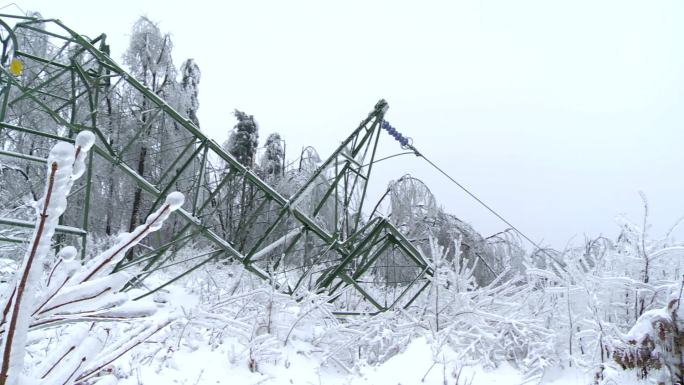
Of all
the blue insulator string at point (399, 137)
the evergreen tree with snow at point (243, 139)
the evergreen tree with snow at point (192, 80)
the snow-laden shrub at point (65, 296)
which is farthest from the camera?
A: the evergreen tree with snow at point (243, 139)

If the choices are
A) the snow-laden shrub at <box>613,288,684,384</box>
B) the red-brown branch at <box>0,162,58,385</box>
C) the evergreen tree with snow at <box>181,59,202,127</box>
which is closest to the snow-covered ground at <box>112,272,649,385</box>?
the snow-laden shrub at <box>613,288,684,384</box>

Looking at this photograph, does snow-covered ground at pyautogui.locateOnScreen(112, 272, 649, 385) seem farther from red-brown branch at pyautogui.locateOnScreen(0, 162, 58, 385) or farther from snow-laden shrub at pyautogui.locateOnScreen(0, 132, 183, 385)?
red-brown branch at pyautogui.locateOnScreen(0, 162, 58, 385)

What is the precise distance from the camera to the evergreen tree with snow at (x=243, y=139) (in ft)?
70.7

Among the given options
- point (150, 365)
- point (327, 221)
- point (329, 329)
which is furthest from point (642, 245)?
point (327, 221)

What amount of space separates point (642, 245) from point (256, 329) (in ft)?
9.15

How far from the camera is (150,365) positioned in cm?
312

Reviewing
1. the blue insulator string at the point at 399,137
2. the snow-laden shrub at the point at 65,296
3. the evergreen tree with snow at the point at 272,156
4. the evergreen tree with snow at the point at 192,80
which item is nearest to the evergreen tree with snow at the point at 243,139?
the evergreen tree with snow at the point at 272,156

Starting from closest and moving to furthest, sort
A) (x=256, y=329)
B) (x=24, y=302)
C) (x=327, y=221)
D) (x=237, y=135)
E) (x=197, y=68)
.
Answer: (x=24, y=302) < (x=256, y=329) < (x=327, y=221) < (x=197, y=68) < (x=237, y=135)

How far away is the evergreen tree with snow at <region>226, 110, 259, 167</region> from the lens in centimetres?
2156

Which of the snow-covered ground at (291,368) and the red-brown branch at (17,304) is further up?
the red-brown branch at (17,304)

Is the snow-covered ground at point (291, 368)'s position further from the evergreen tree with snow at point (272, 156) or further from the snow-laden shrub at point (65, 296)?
the evergreen tree with snow at point (272, 156)

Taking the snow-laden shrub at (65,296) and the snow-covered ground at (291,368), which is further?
the snow-covered ground at (291,368)

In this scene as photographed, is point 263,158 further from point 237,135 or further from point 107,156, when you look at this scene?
point 107,156

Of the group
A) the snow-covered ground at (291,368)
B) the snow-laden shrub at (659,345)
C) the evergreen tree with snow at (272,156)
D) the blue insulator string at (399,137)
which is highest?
the evergreen tree with snow at (272,156)
